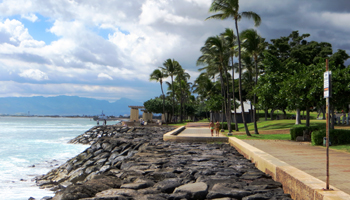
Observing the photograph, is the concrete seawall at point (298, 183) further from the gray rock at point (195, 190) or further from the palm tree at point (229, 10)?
the palm tree at point (229, 10)

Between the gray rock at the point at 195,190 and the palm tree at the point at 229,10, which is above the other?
the palm tree at the point at 229,10

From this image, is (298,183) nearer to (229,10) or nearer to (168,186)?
(168,186)

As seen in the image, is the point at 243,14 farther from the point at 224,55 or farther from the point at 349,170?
the point at 349,170

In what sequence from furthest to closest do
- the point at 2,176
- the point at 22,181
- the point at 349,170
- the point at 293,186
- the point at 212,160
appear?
the point at 2,176 → the point at 22,181 → the point at 212,160 → the point at 349,170 → the point at 293,186

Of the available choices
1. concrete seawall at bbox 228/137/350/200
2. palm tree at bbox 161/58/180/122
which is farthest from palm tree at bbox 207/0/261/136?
palm tree at bbox 161/58/180/122

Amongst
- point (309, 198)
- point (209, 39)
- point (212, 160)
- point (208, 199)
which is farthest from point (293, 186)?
point (209, 39)

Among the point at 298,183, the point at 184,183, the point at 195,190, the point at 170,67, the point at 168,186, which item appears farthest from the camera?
the point at 170,67

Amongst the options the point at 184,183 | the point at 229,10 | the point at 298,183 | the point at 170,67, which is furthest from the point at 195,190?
the point at 170,67

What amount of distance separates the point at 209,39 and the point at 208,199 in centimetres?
2367

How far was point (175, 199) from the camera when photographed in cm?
620

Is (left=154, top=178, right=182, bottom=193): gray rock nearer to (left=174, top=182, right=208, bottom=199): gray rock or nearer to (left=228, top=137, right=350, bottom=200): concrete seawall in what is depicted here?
(left=174, top=182, right=208, bottom=199): gray rock


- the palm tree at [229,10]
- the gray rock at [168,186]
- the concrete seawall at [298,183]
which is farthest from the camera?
the palm tree at [229,10]

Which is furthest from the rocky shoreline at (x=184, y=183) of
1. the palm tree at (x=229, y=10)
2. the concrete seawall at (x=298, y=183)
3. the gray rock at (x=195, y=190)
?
the palm tree at (x=229, y=10)

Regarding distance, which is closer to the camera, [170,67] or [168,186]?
[168,186]
